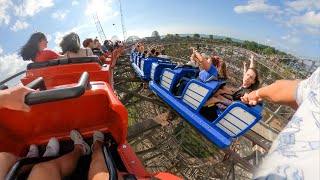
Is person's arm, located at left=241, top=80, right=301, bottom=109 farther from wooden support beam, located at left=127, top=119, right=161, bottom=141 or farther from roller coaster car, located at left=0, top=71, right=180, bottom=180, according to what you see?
wooden support beam, located at left=127, top=119, right=161, bottom=141

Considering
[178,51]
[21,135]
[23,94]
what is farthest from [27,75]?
[178,51]

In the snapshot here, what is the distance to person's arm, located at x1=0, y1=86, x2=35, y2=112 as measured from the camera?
1.12 m

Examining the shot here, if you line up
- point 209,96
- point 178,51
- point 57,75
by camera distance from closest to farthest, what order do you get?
point 57,75
point 209,96
point 178,51

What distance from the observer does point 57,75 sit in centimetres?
265

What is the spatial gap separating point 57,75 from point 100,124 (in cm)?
99

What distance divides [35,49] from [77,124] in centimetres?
154

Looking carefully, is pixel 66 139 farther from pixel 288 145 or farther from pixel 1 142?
pixel 288 145

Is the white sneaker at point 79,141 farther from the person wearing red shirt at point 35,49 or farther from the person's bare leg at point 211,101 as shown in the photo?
the person's bare leg at point 211,101

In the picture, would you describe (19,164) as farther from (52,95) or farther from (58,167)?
(52,95)

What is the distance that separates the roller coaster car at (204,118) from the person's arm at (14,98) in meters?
2.22

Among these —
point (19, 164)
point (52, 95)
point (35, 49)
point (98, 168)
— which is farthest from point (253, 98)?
point (35, 49)

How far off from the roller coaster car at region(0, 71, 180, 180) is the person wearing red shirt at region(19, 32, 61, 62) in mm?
1432

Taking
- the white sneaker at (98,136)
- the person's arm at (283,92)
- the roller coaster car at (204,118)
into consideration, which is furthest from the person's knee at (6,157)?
the roller coaster car at (204,118)

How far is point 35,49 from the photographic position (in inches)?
117
